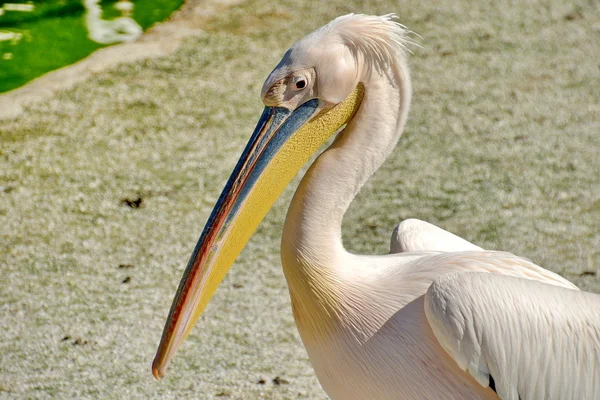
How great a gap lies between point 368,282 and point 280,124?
1.54 feet

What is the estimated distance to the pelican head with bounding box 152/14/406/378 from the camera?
2.36m

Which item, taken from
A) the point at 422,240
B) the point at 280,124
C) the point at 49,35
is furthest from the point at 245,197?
the point at 49,35

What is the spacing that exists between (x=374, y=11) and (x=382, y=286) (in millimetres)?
4017

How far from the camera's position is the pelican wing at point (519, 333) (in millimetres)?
2209

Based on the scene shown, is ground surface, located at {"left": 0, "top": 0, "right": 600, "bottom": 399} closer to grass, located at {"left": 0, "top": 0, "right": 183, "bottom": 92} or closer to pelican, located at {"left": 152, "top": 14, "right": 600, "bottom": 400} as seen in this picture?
grass, located at {"left": 0, "top": 0, "right": 183, "bottom": 92}

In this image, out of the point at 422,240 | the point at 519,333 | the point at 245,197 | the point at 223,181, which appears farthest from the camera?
the point at 223,181

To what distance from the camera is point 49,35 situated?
593 centimetres

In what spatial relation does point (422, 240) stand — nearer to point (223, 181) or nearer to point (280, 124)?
point (280, 124)

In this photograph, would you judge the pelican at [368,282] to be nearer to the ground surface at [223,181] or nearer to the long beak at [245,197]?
the long beak at [245,197]

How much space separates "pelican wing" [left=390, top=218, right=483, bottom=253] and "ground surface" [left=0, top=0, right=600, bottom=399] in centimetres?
76

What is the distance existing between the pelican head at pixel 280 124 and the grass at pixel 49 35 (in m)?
3.34

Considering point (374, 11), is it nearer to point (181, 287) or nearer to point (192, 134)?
point (192, 134)

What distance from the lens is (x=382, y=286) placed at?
2.40 m

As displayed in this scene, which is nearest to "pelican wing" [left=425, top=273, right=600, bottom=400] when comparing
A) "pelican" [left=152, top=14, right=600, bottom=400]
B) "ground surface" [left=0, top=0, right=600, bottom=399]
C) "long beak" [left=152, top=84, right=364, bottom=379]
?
"pelican" [left=152, top=14, right=600, bottom=400]
